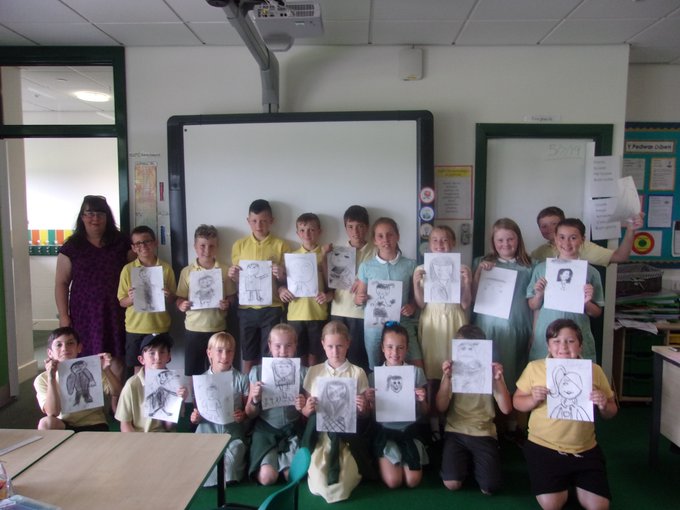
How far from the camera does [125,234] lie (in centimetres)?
346

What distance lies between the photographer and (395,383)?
2.38 m

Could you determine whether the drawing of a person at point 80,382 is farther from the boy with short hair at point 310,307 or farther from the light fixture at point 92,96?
the light fixture at point 92,96

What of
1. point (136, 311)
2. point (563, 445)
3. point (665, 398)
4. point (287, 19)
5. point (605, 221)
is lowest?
point (563, 445)

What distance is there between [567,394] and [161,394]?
6.76ft

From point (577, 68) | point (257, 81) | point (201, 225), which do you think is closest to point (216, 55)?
point (257, 81)

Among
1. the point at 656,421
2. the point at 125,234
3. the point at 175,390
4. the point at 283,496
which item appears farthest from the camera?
the point at 125,234

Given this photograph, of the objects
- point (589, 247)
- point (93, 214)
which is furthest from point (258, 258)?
point (589, 247)

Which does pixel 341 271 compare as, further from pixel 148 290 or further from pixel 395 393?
pixel 148 290

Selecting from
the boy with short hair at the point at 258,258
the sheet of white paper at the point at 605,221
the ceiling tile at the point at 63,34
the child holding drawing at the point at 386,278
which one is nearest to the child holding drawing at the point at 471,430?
the child holding drawing at the point at 386,278

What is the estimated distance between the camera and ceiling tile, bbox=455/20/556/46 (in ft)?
9.74

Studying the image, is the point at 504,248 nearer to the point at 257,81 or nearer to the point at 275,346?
the point at 275,346

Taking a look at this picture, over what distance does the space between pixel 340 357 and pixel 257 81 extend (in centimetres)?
223

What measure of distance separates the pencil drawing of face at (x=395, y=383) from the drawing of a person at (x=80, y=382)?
1.53m

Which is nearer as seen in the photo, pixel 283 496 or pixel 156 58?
pixel 283 496
